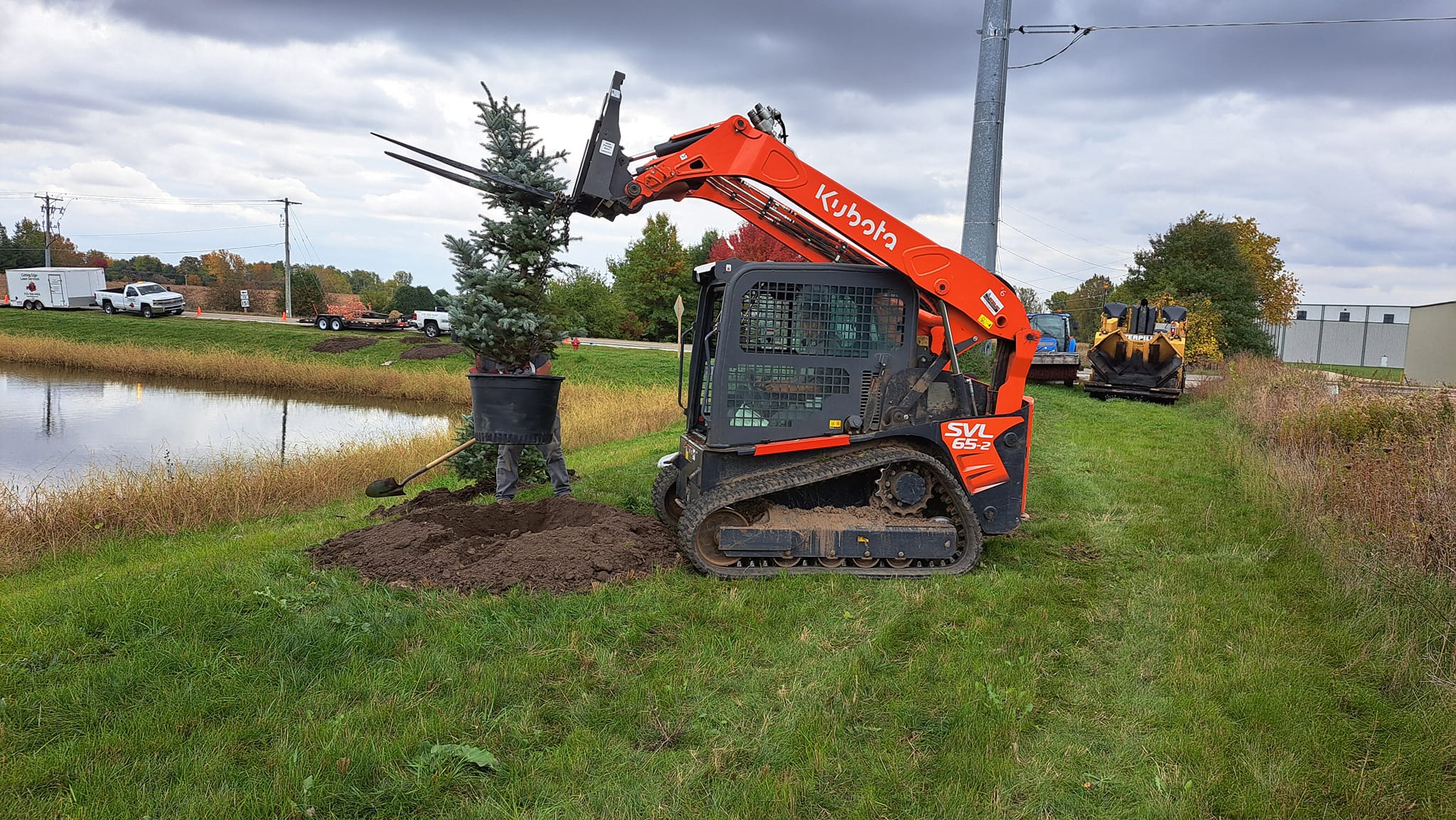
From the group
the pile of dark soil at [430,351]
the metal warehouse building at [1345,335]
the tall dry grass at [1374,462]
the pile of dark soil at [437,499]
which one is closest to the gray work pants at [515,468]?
the pile of dark soil at [437,499]

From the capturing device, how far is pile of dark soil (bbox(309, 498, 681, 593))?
17.9 ft

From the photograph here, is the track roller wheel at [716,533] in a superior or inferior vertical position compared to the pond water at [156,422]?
superior

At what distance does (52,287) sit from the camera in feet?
136

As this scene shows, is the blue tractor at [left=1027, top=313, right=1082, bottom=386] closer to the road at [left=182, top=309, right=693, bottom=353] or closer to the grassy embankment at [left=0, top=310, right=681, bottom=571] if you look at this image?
the grassy embankment at [left=0, top=310, right=681, bottom=571]

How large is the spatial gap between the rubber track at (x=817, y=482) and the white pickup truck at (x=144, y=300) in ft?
136

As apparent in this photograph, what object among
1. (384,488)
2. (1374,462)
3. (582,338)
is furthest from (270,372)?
(1374,462)

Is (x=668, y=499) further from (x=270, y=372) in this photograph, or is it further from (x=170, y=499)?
(x=270, y=372)

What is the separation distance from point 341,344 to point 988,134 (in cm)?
2514

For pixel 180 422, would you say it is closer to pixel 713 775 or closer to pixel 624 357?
pixel 624 357

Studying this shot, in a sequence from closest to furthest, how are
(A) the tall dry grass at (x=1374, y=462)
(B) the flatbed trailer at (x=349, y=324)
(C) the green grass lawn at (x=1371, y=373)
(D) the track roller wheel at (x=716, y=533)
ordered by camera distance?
(A) the tall dry grass at (x=1374, y=462) → (D) the track roller wheel at (x=716, y=533) → (C) the green grass lawn at (x=1371, y=373) → (B) the flatbed trailer at (x=349, y=324)

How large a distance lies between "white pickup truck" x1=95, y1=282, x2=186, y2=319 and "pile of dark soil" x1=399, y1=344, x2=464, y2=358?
55.3ft

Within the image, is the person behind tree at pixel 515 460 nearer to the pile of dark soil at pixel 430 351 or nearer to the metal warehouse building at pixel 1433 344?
the metal warehouse building at pixel 1433 344

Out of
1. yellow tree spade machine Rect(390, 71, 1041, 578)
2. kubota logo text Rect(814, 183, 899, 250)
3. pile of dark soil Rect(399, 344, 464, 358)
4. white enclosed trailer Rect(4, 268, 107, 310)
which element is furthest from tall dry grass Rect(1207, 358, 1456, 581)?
white enclosed trailer Rect(4, 268, 107, 310)

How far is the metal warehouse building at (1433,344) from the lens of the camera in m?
20.5
